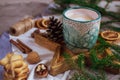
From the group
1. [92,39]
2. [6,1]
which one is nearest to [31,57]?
[92,39]

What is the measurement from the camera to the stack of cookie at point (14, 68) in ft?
1.57

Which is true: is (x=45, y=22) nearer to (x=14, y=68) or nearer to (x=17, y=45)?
(x=17, y=45)

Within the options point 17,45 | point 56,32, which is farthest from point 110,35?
point 17,45

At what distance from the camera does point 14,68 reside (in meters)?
0.48

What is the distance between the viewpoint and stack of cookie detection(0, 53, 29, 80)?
0.48 meters

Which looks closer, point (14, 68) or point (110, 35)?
point (14, 68)

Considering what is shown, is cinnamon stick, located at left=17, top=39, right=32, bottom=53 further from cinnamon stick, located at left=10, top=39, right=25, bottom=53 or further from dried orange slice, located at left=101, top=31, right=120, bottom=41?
dried orange slice, located at left=101, top=31, right=120, bottom=41

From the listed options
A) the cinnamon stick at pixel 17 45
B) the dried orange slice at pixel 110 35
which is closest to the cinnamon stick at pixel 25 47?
the cinnamon stick at pixel 17 45

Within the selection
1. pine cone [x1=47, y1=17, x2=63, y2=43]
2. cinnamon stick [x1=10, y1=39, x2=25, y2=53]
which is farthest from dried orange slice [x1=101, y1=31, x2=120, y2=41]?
cinnamon stick [x1=10, y1=39, x2=25, y2=53]

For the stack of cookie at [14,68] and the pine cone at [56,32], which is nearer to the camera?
the stack of cookie at [14,68]

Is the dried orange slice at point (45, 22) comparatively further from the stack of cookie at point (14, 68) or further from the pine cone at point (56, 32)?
the stack of cookie at point (14, 68)

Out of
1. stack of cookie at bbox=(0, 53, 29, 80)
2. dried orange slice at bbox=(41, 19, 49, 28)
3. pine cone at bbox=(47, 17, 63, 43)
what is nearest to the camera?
stack of cookie at bbox=(0, 53, 29, 80)

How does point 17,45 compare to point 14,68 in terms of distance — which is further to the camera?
point 17,45

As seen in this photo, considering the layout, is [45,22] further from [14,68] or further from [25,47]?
[14,68]
